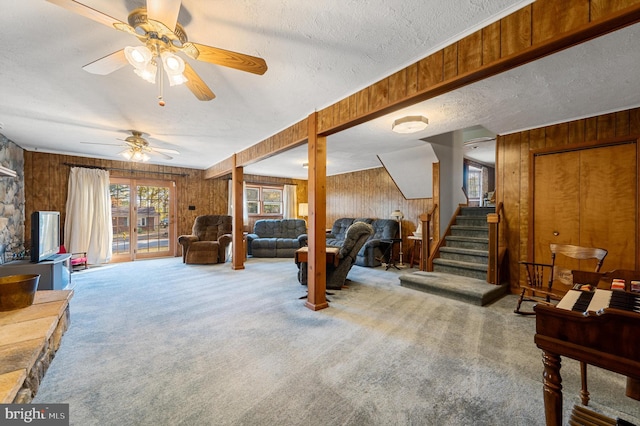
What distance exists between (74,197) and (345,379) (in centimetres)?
646

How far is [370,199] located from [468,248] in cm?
293

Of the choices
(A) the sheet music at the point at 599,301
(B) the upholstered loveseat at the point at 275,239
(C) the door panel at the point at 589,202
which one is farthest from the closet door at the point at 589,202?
(B) the upholstered loveseat at the point at 275,239

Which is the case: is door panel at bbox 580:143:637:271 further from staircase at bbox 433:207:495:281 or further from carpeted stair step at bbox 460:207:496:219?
carpeted stair step at bbox 460:207:496:219

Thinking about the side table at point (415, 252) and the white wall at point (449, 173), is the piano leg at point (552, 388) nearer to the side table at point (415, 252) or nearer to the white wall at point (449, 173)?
the white wall at point (449, 173)

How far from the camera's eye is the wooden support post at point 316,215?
10.0ft

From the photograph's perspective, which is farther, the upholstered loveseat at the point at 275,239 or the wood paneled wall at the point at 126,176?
the upholstered loveseat at the point at 275,239

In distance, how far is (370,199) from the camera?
275 inches

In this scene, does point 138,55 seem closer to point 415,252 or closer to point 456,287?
point 456,287

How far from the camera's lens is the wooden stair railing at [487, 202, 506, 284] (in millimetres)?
3701

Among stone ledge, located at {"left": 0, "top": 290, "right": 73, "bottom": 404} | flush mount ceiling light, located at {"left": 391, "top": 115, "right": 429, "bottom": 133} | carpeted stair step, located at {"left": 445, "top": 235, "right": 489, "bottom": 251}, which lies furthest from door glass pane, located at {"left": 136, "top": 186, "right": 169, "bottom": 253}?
carpeted stair step, located at {"left": 445, "top": 235, "right": 489, "bottom": 251}

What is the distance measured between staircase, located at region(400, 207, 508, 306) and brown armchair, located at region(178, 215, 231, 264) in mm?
4005

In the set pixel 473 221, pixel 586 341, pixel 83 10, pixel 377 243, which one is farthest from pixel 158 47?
pixel 473 221

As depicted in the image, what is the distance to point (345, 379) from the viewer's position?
5.97 ft

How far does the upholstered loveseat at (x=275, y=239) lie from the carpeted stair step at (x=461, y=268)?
10.7ft
